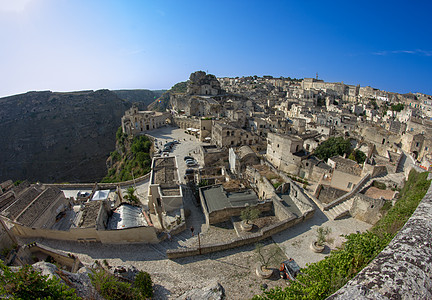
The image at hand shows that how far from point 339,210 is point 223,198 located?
9156 millimetres

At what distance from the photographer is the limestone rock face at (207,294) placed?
909 centimetres

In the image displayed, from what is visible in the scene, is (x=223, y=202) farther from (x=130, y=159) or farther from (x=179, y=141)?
(x=130, y=159)

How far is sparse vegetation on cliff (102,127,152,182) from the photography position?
36.3m

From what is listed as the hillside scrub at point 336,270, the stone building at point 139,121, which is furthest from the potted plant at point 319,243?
the stone building at point 139,121

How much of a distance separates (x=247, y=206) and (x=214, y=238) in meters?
3.50

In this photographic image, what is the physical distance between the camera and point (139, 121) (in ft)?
169

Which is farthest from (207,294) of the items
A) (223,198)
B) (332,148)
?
(332,148)

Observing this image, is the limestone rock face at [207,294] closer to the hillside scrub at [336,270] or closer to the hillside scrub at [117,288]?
the hillside scrub at [117,288]

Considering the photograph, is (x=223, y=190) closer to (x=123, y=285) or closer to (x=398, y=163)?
(x=123, y=285)

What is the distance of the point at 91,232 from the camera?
1357 centimetres

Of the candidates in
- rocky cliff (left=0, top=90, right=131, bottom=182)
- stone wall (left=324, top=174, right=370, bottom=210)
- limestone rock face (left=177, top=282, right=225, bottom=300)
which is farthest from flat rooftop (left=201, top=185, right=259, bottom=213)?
rocky cliff (left=0, top=90, right=131, bottom=182)

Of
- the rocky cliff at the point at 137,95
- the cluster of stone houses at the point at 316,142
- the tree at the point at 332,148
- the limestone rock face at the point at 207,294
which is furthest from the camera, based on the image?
the rocky cliff at the point at 137,95

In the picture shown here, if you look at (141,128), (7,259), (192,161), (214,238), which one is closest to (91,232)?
(7,259)

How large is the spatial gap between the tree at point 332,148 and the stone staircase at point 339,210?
591 inches
